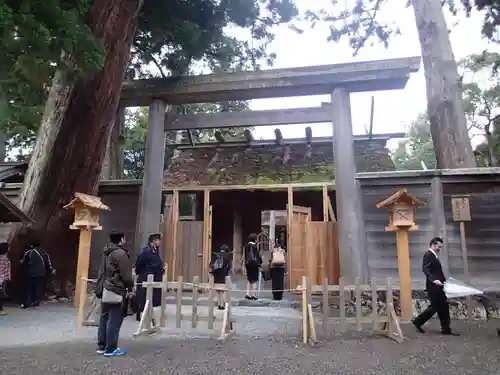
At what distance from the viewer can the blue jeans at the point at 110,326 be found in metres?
4.81

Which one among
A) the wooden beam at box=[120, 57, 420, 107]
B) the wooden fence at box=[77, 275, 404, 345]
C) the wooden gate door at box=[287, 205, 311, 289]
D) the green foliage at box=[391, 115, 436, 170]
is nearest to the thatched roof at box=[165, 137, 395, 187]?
the wooden gate door at box=[287, 205, 311, 289]

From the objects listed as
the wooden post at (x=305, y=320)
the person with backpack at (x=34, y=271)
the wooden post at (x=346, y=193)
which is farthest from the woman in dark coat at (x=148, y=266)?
the wooden post at (x=346, y=193)

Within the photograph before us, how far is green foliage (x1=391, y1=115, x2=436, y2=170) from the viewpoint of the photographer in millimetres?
30500

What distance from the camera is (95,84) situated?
830 cm

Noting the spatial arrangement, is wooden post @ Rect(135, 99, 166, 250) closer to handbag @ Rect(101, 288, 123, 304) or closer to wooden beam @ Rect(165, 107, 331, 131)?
wooden beam @ Rect(165, 107, 331, 131)

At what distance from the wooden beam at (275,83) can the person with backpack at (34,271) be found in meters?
3.86

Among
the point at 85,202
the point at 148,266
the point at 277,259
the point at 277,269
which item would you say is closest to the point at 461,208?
the point at 277,259

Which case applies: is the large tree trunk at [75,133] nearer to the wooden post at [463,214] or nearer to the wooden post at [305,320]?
the wooden post at [305,320]

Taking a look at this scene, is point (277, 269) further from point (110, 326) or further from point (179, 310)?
point (110, 326)

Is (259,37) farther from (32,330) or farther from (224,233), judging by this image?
(32,330)

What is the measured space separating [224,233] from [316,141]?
217 inches

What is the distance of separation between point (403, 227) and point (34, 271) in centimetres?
739

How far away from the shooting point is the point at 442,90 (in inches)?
423

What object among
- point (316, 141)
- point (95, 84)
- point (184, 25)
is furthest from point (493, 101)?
point (95, 84)
